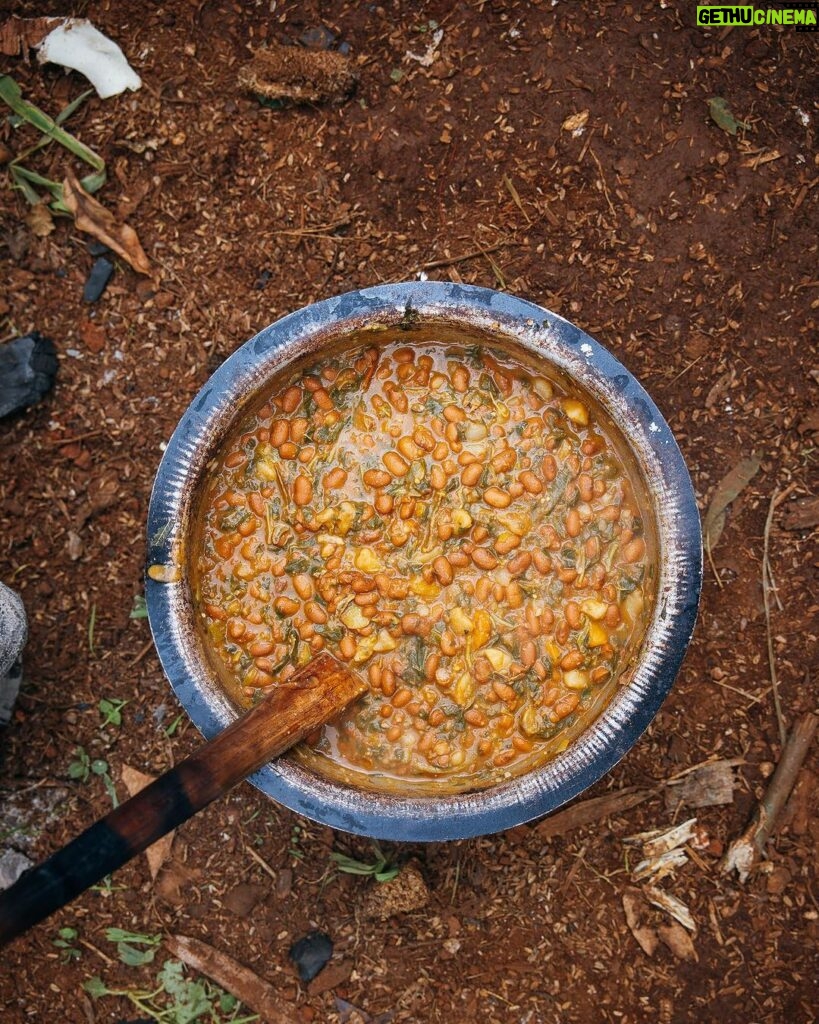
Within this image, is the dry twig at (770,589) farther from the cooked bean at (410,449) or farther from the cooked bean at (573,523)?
the cooked bean at (410,449)

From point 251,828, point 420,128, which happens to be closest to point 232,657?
point 251,828

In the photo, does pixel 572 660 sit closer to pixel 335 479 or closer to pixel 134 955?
pixel 335 479

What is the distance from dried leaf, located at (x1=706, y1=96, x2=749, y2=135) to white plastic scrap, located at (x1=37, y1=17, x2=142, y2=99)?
1.87 meters

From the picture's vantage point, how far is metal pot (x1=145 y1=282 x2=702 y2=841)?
2197 millimetres

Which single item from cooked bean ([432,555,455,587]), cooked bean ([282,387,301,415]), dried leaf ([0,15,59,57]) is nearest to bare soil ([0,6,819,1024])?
dried leaf ([0,15,59,57])

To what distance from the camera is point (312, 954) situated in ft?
9.46

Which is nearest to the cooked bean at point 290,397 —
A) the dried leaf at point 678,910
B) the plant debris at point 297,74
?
the plant debris at point 297,74

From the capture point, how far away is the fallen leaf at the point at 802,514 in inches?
112

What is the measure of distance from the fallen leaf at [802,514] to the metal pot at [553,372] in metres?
0.82

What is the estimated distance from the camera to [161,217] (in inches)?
116

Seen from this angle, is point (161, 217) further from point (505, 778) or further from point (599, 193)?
point (505, 778)

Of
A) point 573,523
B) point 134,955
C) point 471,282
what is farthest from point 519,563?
point 134,955

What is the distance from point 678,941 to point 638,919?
0.14m

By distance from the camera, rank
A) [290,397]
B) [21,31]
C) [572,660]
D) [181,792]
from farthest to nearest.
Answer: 1. [21,31]
2. [290,397]
3. [572,660]
4. [181,792]
